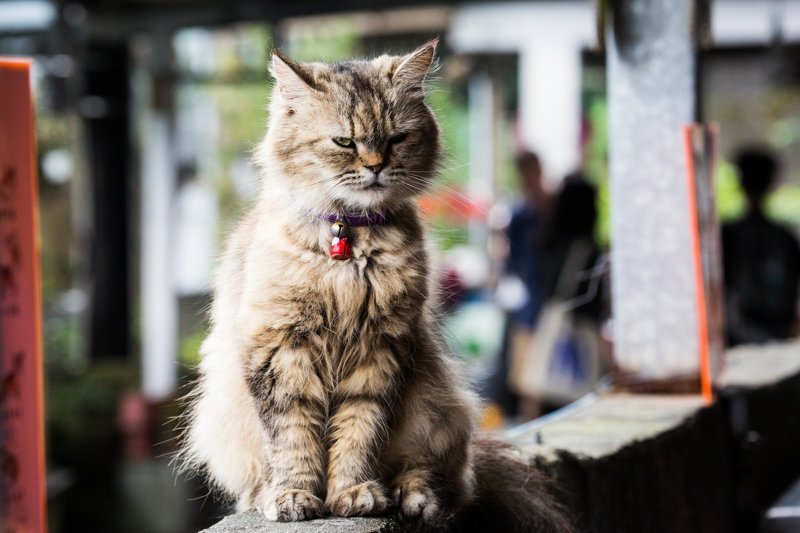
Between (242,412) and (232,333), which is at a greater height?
(232,333)

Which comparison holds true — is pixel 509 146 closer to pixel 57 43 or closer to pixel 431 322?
pixel 57 43

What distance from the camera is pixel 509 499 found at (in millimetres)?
2566

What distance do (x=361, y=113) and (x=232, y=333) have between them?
0.59 m

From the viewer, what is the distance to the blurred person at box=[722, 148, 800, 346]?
601 cm

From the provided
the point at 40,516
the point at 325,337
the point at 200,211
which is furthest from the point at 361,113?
the point at 200,211

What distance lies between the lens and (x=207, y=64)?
371 inches

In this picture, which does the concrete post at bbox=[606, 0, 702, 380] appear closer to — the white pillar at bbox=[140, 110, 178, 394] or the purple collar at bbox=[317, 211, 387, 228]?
the purple collar at bbox=[317, 211, 387, 228]

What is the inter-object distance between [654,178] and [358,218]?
6.02 feet

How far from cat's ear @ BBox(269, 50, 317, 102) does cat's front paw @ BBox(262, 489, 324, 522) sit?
2.89ft

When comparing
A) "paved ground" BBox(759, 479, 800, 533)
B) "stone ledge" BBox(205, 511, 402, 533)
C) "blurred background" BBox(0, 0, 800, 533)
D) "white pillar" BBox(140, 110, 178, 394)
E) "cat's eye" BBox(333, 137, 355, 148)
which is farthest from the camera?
"white pillar" BBox(140, 110, 178, 394)

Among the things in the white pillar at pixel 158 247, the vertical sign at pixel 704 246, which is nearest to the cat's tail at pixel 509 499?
the vertical sign at pixel 704 246

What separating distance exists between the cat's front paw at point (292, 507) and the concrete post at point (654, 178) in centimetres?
202

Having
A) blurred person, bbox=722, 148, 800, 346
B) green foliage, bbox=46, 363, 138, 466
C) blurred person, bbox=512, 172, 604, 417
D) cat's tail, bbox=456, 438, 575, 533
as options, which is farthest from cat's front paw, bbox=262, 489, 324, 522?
green foliage, bbox=46, 363, 138, 466

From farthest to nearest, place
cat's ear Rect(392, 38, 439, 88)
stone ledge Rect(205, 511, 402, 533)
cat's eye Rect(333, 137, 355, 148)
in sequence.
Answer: cat's ear Rect(392, 38, 439, 88)
cat's eye Rect(333, 137, 355, 148)
stone ledge Rect(205, 511, 402, 533)
